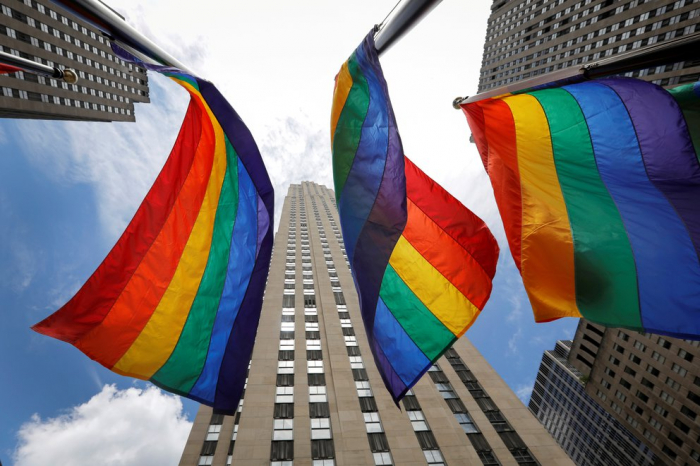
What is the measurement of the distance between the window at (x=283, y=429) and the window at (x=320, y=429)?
4.91ft

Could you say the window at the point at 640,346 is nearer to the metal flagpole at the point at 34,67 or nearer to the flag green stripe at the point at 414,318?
the flag green stripe at the point at 414,318

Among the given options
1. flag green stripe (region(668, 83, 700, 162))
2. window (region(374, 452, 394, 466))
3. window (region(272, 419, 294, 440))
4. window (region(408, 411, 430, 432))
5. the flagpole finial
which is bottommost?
window (region(374, 452, 394, 466))

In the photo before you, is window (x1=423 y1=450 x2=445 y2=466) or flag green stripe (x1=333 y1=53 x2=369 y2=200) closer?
flag green stripe (x1=333 y1=53 x2=369 y2=200)

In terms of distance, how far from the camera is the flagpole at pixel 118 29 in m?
5.27

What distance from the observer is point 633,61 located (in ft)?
19.6

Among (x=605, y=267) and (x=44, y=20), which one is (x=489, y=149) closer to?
(x=605, y=267)

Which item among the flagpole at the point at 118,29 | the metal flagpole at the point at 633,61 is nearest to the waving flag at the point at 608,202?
the metal flagpole at the point at 633,61

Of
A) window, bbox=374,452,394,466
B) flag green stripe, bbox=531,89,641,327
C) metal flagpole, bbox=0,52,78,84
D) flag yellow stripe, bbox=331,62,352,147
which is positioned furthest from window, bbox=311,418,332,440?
metal flagpole, bbox=0,52,78,84

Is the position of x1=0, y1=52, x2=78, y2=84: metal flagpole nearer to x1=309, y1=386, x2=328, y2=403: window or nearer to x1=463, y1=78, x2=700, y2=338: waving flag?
x1=463, y1=78, x2=700, y2=338: waving flag

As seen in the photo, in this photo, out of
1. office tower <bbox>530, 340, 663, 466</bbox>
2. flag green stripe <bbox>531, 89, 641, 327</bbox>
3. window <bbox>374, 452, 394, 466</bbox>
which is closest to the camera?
flag green stripe <bbox>531, 89, 641, 327</bbox>

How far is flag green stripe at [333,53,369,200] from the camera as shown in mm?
7184

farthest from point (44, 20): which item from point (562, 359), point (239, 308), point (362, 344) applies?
point (562, 359)

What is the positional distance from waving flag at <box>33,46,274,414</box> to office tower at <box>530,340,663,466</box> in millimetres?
87483

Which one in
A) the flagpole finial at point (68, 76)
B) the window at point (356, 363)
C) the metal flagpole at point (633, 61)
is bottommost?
the window at point (356, 363)
